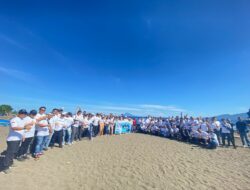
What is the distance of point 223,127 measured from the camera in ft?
37.0

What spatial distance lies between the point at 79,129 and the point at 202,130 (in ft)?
29.3

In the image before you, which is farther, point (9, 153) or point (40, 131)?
point (40, 131)

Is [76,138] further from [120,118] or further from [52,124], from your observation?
[120,118]

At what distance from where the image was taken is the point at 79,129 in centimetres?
1166

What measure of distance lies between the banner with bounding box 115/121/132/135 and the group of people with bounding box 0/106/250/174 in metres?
0.28

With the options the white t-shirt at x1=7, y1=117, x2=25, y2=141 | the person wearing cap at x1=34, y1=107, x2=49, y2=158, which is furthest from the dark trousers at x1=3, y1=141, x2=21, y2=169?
the person wearing cap at x1=34, y1=107, x2=49, y2=158

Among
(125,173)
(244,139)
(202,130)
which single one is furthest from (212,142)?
(125,173)

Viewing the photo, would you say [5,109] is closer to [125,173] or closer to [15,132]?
[15,132]

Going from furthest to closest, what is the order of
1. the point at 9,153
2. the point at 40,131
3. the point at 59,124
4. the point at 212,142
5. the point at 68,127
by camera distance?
1. the point at 212,142
2. the point at 68,127
3. the point at 59,124
4. the point at 40,131
5. the point at 9,153

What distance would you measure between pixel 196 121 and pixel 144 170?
346 inches

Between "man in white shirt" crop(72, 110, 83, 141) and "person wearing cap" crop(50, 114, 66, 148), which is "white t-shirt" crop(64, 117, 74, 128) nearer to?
"person wearing cap" crop(50, 114, 66, 148)

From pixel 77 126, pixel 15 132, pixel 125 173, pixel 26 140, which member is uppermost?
pixel 77 126

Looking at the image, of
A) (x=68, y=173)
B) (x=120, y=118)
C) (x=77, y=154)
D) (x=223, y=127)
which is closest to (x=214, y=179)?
(x=68, y=173)

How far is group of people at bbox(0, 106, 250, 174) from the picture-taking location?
5453mm
